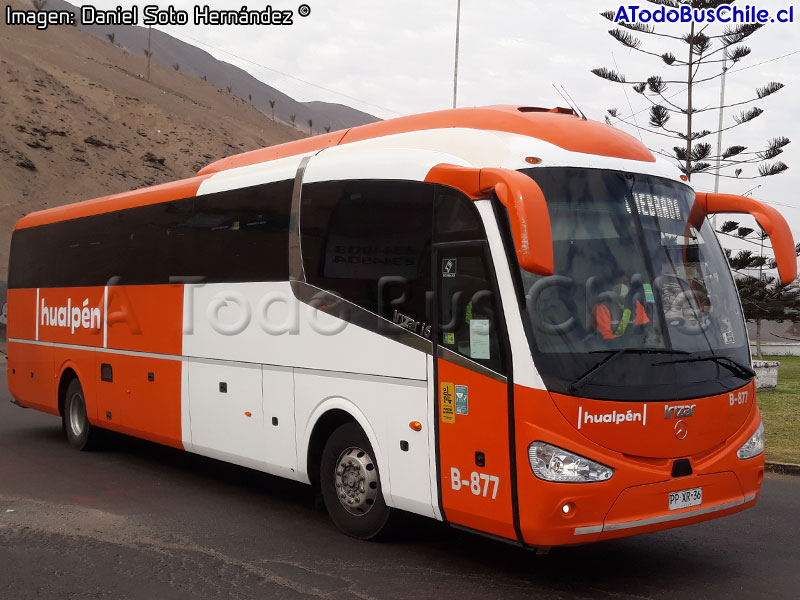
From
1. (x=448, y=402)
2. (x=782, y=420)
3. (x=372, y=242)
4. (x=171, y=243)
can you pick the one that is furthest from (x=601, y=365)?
(x=782, y=420)

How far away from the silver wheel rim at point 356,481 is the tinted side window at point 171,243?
172cm

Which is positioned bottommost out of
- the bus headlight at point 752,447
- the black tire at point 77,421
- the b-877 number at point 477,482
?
the black tire at point 77,421

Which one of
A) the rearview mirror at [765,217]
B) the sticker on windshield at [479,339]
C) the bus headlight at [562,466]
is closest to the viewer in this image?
the bus headlight at [562,466]

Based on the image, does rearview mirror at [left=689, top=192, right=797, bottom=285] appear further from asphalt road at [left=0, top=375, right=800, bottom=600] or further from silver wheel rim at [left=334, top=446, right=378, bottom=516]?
silver wheel rim at [left=334, top=446, right=378, bottom=516]

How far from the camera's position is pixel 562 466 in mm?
6012

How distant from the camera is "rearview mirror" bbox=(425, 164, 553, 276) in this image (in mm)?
5516

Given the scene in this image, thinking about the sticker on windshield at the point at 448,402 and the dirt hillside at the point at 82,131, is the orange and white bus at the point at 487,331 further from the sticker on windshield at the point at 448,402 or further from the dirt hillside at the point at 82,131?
the dirt hillside at the point at 82,131

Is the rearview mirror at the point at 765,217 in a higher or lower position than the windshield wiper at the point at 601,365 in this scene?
higher

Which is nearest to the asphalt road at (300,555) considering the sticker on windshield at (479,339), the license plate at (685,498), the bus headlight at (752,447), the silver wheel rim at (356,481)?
the silver wheel rim at (356,481)

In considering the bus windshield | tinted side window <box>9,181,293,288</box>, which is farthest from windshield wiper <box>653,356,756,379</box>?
tinted side window <box>9,181,293,288</box>

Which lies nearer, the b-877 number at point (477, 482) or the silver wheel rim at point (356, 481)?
the b-877 number at point (477, 482)

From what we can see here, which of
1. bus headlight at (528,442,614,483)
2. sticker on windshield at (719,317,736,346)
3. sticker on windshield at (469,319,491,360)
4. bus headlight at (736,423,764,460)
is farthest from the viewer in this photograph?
sticker on windshield at (719,317,736,346)

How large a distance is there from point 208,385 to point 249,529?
1942 millimetres

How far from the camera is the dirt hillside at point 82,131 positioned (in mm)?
56719
